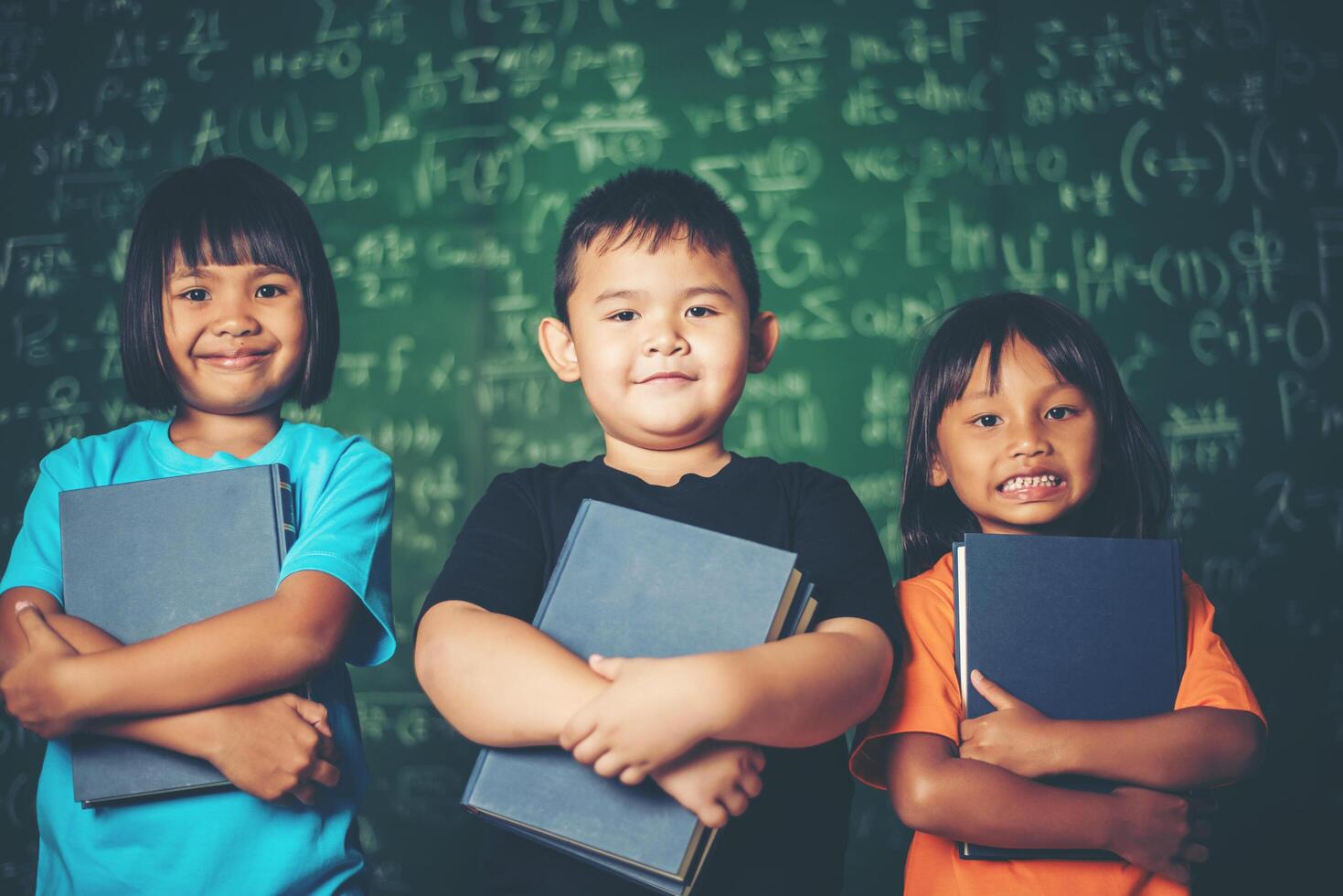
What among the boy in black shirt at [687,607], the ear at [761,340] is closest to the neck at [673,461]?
the boy in black shirt at [687,607]

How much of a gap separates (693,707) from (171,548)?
0.66 m

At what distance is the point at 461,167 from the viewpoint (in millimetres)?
3225

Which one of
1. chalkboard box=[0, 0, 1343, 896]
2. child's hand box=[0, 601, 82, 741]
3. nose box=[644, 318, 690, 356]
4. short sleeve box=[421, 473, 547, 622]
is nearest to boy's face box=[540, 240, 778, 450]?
nose box=[644, 318, 690, 356]

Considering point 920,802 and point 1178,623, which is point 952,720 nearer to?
point 920,802

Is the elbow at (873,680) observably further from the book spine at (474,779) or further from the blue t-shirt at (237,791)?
the blue t-shirt at (237,791)

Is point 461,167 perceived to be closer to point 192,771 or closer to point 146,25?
point 146,25

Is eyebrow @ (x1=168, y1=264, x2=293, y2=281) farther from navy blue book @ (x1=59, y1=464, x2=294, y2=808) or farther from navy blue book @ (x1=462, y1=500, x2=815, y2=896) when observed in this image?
navy blue book @ (x1=462, y1=500, x2=815, y2=896)

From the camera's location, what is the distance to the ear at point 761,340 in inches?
51.3

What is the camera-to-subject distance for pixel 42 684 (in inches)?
43.3

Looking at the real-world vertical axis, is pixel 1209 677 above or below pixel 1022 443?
below

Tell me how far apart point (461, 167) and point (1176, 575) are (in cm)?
258

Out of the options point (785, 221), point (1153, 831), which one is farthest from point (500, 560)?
point (785, 221)

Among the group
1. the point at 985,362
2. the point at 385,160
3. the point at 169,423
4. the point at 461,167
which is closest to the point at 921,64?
the point at 461,167

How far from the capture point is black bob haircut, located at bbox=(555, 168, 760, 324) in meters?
1.23
